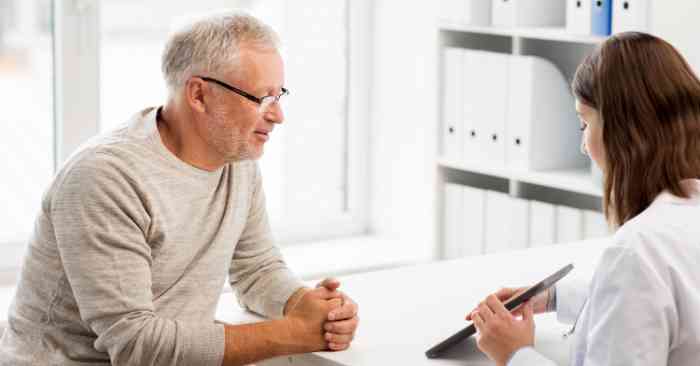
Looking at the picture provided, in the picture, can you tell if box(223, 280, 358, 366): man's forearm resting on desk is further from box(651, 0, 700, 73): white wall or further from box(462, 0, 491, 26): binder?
box(462, 0, 491, 26): binder

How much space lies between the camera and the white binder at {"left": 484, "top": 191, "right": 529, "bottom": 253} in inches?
130

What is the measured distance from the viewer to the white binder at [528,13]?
3184 mm

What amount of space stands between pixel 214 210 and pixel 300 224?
86.7 inches

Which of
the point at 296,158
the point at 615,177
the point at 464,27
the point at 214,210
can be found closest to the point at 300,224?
the point at 296,158

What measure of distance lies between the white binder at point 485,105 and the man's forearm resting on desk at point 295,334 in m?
1.60

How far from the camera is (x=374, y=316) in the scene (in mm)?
1897

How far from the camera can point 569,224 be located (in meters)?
3.14

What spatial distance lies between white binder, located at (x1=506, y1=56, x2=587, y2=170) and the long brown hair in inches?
66.3

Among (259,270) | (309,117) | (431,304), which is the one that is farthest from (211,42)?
(309,117)

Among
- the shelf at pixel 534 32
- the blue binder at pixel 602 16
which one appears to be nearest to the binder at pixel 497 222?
the shelf at pixel 534 32

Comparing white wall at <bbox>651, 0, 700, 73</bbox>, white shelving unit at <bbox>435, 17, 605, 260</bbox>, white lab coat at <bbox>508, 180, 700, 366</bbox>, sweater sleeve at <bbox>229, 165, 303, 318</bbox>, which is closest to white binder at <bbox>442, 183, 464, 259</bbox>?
white shelving unit at <bbox>435, 17, 605, 260</bbox>

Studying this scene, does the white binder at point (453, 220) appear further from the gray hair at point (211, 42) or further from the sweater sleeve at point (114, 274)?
the sweater sleeve at point (114, 274)

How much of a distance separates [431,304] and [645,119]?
26.7 inches

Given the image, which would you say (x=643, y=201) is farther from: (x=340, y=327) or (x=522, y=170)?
(x=522, y=170)
